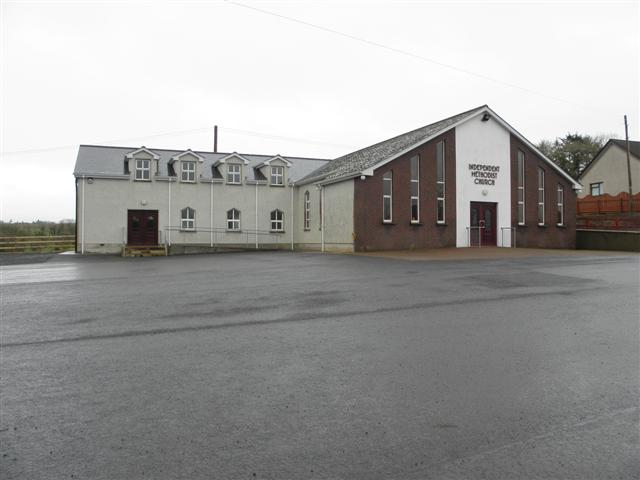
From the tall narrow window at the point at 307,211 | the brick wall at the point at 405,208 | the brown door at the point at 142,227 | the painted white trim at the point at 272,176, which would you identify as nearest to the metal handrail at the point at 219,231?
the brown door at the point at 142,227

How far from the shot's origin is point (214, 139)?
164ft

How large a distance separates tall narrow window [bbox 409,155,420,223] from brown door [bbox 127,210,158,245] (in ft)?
54.7

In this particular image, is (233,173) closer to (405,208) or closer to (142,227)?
(142,227)

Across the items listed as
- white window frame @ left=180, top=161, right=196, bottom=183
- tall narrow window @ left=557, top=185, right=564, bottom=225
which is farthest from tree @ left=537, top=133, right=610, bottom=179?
white window frame @ left=180, top=161, right=196, bottom=183

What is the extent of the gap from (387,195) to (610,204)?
24674 mm

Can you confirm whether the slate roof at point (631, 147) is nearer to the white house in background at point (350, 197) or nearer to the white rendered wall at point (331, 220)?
the white house in background at point (350, 197)

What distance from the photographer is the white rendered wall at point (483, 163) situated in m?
25.7

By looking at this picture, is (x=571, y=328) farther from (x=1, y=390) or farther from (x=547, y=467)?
(x=1, y=390)

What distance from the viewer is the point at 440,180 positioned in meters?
25.3

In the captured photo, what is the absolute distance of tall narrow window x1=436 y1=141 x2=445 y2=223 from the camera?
2522 centimetres

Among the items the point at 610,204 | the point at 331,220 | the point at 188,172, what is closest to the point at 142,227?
the point at 188,172

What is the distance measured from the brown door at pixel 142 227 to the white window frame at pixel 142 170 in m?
2.12

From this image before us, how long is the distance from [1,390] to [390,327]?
487cm

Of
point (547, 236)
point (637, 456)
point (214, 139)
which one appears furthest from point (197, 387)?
point (214, 139)
